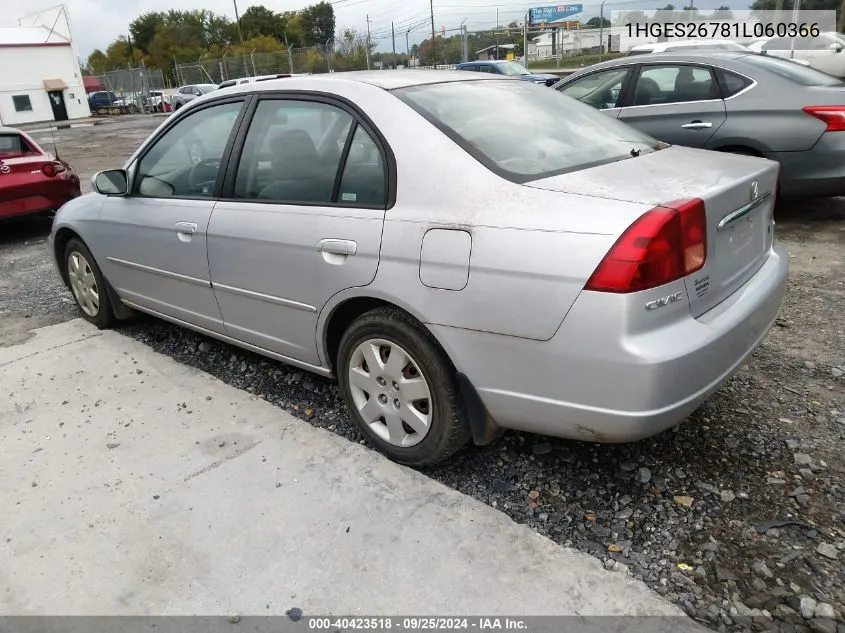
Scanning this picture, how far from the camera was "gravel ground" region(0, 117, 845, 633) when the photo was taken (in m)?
Result: 2.09

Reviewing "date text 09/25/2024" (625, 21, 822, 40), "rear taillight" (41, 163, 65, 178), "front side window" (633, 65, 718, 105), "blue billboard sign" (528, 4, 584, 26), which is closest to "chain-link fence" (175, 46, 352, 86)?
"date text 09/25/2024" (625, 21, 822, 40)

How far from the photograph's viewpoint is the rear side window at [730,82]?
5793mm

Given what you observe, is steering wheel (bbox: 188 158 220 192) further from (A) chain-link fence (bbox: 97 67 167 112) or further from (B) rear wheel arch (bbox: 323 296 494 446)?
(A) chain-link fence (bbox: 97 67 167 112)

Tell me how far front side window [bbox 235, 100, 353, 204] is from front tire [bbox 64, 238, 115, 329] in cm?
182

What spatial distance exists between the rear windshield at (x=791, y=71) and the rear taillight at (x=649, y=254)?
4665mm

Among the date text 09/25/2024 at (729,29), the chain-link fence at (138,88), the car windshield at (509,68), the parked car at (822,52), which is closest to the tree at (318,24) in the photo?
the chain-link fence at (138,88)

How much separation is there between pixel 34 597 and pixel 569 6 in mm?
51606

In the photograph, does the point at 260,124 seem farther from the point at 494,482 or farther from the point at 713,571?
the point at 713,571

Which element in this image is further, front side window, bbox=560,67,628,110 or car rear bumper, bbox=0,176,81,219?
car rear bumper, bbox=0,176,81,219

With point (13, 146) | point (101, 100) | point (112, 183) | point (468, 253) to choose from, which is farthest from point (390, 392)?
point (101, 100)

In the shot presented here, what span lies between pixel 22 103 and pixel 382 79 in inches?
1748

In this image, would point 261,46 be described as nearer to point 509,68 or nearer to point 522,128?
point 509,68

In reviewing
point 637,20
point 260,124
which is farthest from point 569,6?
point 260,124

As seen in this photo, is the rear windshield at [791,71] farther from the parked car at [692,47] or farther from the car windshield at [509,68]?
the car windshield at [509,68]
